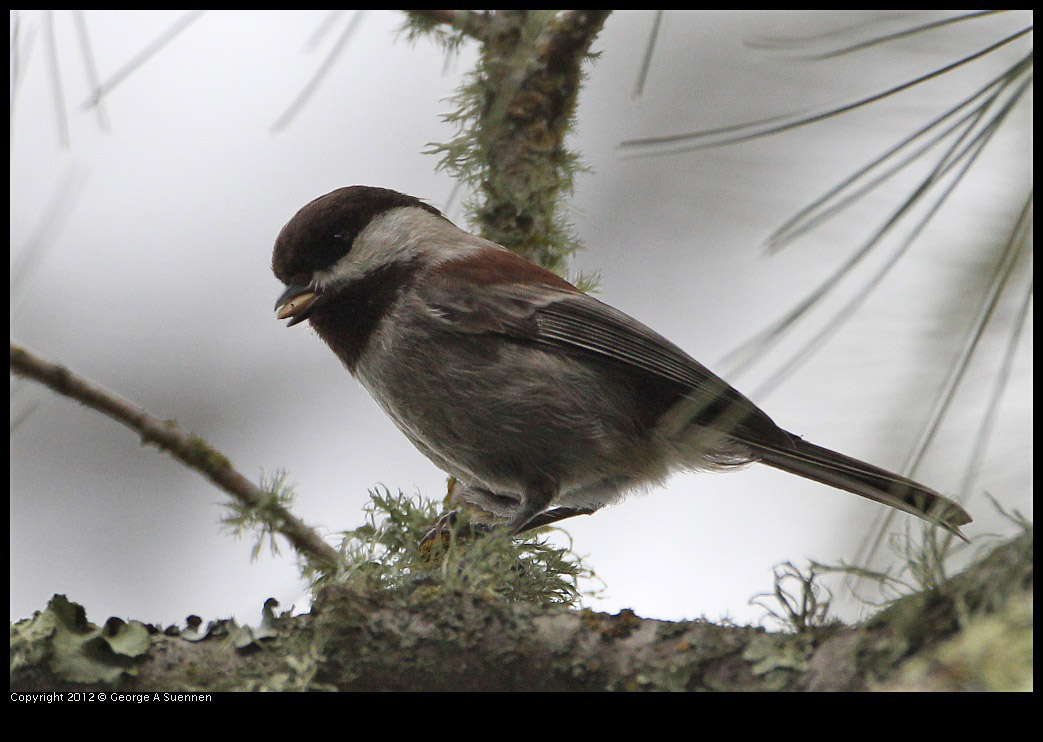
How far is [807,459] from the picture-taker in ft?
7.63

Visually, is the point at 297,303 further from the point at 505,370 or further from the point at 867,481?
the point at 867,481

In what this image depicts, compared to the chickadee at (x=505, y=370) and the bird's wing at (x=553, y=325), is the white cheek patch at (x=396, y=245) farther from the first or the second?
the bird's wing at (x=553, y=325)

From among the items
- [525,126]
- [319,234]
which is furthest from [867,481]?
[319,234]

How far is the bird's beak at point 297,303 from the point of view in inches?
99.7

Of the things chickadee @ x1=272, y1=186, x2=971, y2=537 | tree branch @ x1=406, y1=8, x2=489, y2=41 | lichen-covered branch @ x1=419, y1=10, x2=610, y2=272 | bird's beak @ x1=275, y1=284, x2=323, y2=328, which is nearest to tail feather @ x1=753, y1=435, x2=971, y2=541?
chickadee @ x1=272, y1=186, x2=971, y2=537

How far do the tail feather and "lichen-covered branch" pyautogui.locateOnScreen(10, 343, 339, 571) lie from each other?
1.14 metres

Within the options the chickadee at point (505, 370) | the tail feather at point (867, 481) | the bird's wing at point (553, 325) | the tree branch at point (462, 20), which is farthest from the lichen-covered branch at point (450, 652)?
the tree branch at point (462, 20)

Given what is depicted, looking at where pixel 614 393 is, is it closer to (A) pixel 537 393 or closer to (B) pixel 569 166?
(A) pixel 537 393

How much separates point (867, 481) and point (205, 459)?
4.85ft

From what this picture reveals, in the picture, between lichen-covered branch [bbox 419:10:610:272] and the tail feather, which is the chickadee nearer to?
the tail feather

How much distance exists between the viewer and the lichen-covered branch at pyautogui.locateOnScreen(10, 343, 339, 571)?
6.17 ft

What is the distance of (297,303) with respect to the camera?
100 inches
